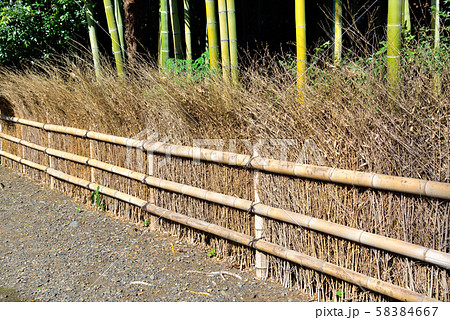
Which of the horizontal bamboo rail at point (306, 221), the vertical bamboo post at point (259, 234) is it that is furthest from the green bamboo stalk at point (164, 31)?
the vertical bamboo post at point (259, 234)

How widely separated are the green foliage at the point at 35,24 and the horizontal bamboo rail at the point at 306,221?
360 centimetres

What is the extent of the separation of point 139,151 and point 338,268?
2.39 metres

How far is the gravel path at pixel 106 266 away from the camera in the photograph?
324 centimetres

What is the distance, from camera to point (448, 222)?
235 cm

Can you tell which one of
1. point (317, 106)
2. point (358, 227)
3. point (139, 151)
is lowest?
point (358, 227)

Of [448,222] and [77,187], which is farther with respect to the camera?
[77,187]

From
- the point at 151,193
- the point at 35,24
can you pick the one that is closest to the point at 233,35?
the point at 151,193

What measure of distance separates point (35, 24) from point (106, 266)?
519cm

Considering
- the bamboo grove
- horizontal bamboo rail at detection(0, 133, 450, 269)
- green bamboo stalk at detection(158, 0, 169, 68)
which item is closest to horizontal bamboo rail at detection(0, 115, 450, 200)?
horizontal bamboo rail at detection(0, 133, 450, 269)

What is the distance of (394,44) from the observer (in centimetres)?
275

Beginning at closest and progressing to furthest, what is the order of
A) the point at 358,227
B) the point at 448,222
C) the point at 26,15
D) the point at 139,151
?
the point at 448,222, the point at 358,227, the point at 139,151, the point at 26,15

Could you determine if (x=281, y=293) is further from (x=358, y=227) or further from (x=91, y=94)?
(x=91, y=94)

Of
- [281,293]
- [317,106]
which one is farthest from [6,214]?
[317,106]

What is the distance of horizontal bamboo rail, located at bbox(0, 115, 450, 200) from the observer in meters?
2.39
